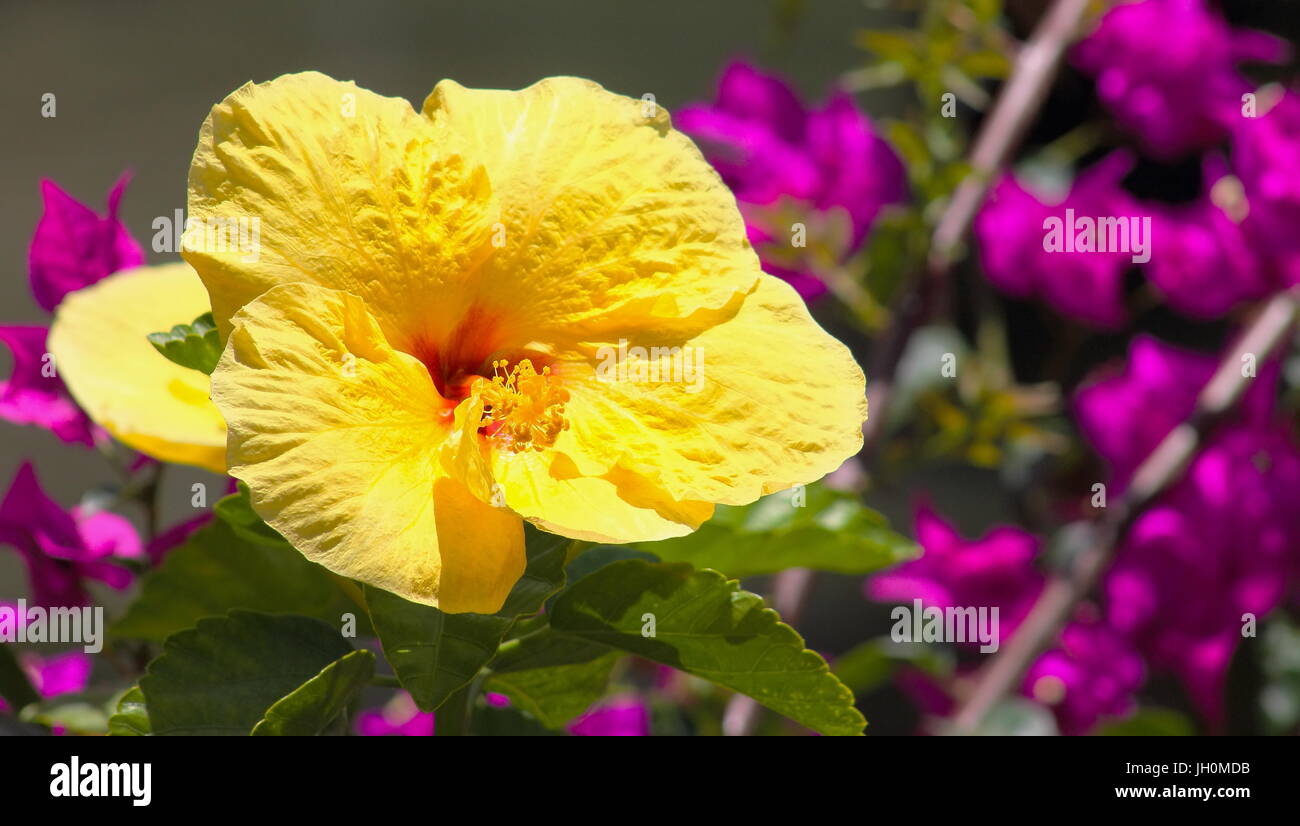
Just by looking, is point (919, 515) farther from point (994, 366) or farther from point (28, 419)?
point (28, 419)

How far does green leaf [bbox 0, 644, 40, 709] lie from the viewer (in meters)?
0.51

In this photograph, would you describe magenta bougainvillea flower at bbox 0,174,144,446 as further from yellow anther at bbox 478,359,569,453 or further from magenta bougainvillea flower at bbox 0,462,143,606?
yellow anther at bbox 478,359,569,453

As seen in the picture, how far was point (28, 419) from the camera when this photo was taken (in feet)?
1.78

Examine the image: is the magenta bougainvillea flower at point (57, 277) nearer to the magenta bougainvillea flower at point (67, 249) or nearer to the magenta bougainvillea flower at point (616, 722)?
the magenta bougainvillea flower at point (67, 249)

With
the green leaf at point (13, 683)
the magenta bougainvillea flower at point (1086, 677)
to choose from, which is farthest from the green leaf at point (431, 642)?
the magenta bougainvillea flower at point (1086, 677)

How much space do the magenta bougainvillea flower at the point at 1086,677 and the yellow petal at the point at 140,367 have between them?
65cm

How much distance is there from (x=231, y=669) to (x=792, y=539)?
0.70 ft

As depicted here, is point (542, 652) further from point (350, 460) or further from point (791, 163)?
point (791, 163)

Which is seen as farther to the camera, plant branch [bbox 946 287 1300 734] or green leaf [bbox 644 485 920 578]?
plant branch [bbox 946 287 1300 734]

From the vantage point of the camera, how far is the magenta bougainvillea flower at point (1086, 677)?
91cm

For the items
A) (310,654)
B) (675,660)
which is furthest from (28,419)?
(675,660)

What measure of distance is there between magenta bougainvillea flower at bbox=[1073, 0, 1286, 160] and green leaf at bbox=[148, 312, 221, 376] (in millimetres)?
798

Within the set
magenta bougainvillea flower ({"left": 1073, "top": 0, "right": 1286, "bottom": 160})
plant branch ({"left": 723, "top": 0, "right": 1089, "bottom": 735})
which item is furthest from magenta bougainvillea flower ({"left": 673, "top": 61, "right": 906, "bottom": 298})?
magenta bougainvillea flower ({"left": 1073, "top": 0, "right": 1286, "bottom": 160})

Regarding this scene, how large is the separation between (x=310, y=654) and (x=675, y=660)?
0.13 m
